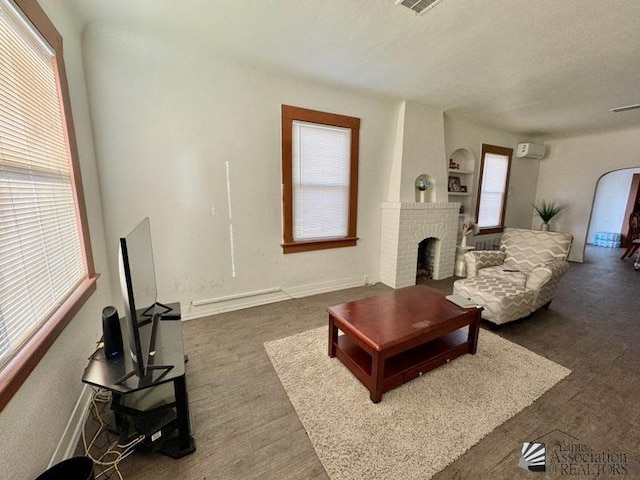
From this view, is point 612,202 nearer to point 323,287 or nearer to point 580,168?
point 580,168

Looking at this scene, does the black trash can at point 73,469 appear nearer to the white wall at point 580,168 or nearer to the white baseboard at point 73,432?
the white baseboard at point 73,432

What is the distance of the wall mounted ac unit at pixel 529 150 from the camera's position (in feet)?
16.3

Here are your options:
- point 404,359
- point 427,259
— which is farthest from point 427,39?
point 427,259

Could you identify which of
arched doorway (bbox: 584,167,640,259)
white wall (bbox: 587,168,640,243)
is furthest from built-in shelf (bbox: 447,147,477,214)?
white wall (bbox: 587,168,640,243)

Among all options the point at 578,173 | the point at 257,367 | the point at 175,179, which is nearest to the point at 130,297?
the point at 257,367

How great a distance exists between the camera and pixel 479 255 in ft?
10.4

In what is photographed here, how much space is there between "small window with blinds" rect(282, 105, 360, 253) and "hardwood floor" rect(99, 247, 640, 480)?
0.97 metres

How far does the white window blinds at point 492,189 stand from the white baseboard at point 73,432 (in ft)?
19.2

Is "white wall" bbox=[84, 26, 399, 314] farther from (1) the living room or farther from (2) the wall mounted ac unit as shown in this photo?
(2) the wall mounted ac unit

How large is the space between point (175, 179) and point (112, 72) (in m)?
0.97

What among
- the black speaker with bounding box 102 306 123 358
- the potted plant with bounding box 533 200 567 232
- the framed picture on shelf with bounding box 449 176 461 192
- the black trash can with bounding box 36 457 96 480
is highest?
the framed picture on shelf with bounding box 449 176 461 192

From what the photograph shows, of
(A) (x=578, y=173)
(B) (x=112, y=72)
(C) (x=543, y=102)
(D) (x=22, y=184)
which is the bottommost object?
(D) (x=22, y=184)

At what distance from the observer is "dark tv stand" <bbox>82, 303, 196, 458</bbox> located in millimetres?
1191

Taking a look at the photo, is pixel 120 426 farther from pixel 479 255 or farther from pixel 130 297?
pixel 479 255
